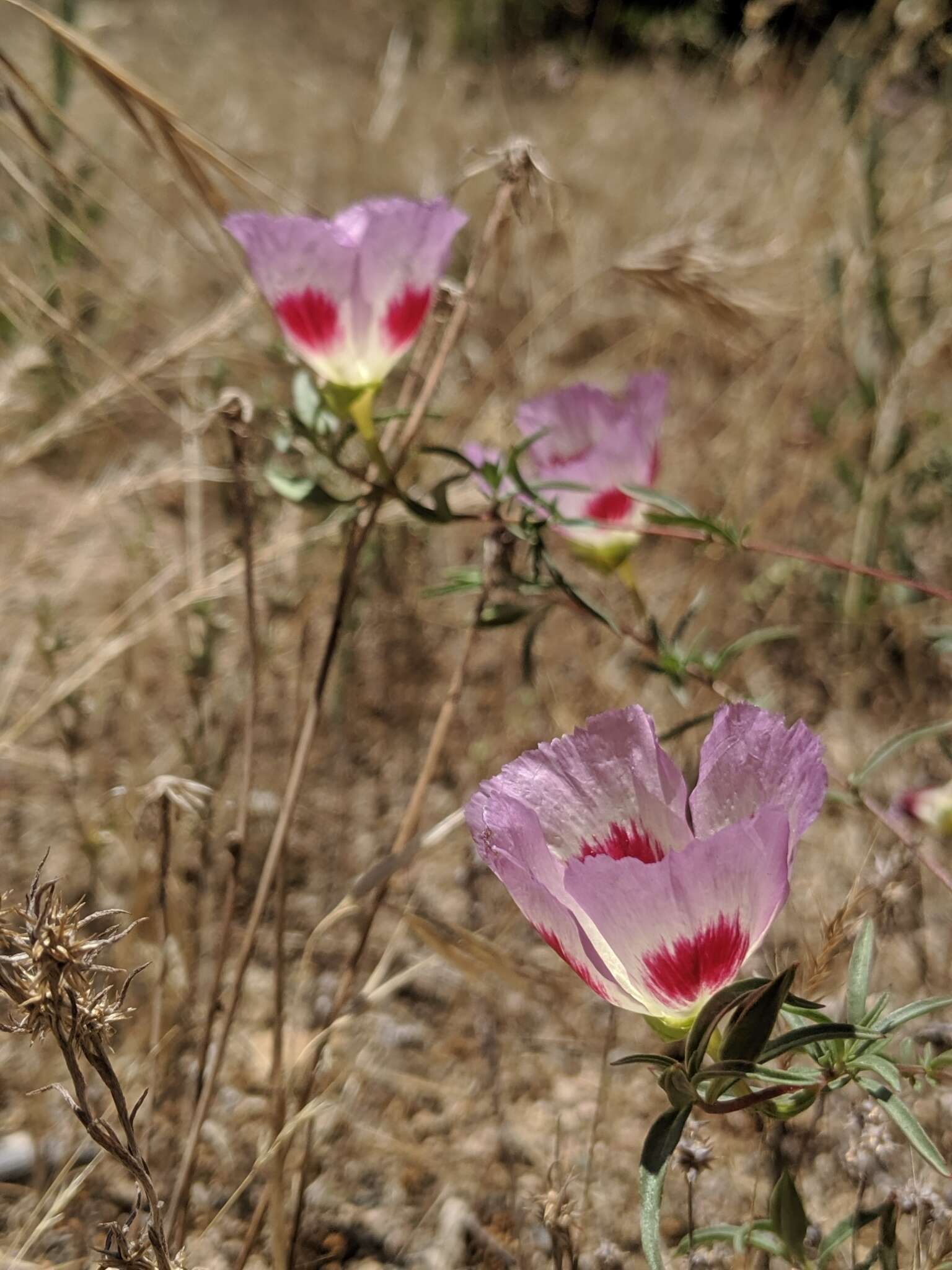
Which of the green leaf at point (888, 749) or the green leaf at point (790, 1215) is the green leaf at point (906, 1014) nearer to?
the green leaf at point (790, 1215)

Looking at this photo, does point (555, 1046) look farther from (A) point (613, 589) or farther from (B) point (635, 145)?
(B) point (635, 145)

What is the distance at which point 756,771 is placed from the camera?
52cm

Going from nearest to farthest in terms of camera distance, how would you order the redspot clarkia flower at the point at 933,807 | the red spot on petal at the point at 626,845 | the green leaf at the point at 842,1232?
1. the red spot on petal at the point at 626,845
2. the green leaf at the point at 842,1232
3. the redspot clarkia flower at the point at 933,807

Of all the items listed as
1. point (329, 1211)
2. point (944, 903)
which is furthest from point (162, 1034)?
point (944, 903)

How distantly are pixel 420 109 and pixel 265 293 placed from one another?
8.00 feet

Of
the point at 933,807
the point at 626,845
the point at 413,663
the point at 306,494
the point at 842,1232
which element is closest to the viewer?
the point at 626,845

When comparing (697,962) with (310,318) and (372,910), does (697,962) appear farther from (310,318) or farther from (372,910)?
(310,318)

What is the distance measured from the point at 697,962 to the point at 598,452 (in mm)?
435

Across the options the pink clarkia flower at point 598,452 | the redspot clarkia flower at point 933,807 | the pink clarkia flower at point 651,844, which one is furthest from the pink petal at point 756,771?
the redspot clarkia flower at point 933,807

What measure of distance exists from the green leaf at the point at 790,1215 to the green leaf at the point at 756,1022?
165mm

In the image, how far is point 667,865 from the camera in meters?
0.49

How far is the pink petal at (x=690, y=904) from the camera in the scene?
0.48 metres

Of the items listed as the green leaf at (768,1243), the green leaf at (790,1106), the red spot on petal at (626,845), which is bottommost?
the green leaf at (768,1243)

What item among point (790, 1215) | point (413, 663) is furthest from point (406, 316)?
point (413, 663)
